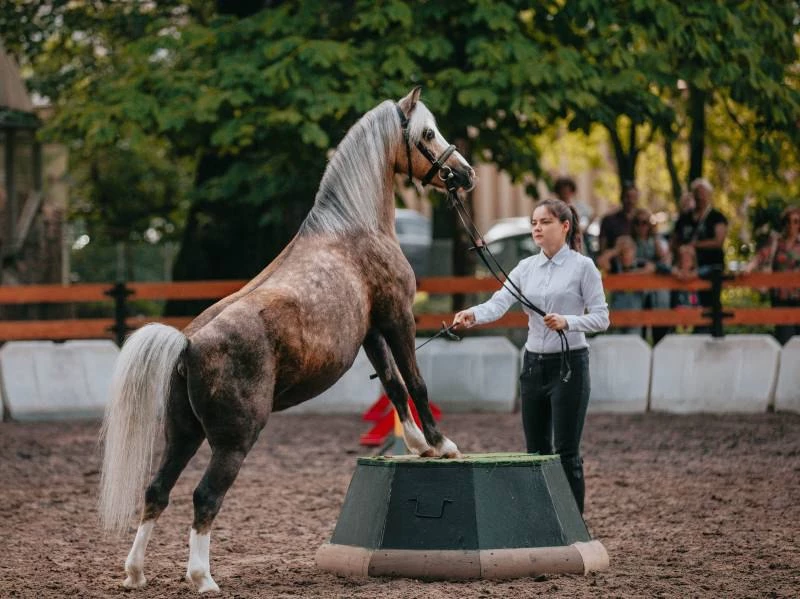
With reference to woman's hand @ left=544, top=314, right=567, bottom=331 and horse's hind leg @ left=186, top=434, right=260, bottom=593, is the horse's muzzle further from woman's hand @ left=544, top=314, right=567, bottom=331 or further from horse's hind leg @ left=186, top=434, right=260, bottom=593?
horse's hind leg @ left=186, top=434, right=260, bottom=593

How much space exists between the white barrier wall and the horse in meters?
7.49

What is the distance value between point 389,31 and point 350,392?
3540 millimetres

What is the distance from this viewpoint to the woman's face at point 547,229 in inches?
260

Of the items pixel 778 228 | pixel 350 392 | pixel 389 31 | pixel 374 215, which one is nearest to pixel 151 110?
pixel 389 31

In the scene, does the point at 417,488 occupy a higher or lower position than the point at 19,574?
higher

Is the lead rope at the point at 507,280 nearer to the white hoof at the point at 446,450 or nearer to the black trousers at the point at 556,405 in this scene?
the black trousers at the point at 556,405

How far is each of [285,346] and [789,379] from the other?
8.11 metres

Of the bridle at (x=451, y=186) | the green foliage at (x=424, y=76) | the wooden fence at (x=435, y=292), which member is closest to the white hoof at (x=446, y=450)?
the bridle at (x=451, y=186)

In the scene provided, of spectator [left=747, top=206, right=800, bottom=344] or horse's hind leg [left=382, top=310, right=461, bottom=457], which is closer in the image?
horse's hind leg [left=382, top=310, right=461, bottom=457]

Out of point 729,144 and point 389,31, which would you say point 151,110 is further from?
point 729,144

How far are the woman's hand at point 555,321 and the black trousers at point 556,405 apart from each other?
397 mm

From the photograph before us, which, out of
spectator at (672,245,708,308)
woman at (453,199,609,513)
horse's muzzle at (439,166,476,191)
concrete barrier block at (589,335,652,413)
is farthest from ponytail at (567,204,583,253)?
spectator at (672,245,708,308)

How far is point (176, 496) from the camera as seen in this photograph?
920cm

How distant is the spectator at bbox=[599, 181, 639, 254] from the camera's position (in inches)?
541
